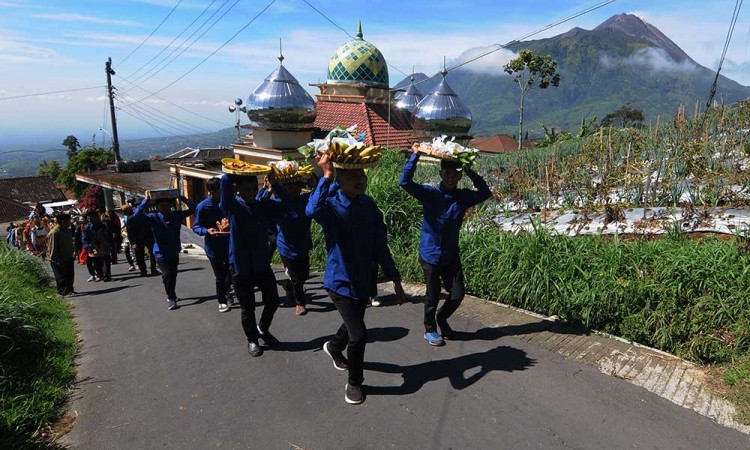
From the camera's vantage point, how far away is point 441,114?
14.1 m

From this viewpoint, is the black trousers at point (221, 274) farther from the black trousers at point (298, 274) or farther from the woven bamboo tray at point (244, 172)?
the woven bamboo tray at point (244, 172)

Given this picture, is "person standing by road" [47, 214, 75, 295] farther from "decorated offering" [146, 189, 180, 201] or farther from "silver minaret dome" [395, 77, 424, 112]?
"silver minaret dome" [395, 77, 424, 112]

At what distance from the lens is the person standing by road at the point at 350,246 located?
3.55 m

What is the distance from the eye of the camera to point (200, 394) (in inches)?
151

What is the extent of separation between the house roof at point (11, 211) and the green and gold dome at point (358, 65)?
39120mm

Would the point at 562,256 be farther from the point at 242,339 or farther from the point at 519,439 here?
the point at 242,339

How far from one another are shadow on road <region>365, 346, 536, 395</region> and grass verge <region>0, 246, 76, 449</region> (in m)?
2.51

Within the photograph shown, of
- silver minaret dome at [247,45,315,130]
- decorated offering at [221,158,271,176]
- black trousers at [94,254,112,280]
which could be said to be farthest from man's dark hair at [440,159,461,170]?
silver minaret dome at [247,45,315,130]

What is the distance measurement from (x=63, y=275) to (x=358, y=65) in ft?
47.5

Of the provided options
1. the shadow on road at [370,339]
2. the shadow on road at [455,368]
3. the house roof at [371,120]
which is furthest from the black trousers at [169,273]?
the house roof at [371,120]

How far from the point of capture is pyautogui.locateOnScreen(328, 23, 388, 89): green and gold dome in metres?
19.4

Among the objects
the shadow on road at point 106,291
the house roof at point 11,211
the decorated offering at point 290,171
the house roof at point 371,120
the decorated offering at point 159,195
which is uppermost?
the house roof at point 371,120

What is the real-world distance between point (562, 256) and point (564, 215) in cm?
158

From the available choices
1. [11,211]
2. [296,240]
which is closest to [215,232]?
[296,240]
